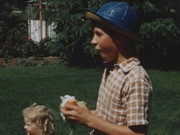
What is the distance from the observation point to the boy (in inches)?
111

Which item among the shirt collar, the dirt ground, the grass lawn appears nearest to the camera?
the shirt collar

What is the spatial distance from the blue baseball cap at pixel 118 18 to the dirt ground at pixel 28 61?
1608cm

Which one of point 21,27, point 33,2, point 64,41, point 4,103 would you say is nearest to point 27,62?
point 64,41

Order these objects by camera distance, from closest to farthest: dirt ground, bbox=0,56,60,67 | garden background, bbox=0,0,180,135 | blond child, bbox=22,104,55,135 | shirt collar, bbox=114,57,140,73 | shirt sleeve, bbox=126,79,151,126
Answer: shirt sleeve, bbox=126,79,151,126
shirt collar, bbox=114,57,140,73
blond child, bbox=22,104,55,135
garden background, bbox=0,0,180,135
dirt ground, bbox=0,56,60,67

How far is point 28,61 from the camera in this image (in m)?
19.4

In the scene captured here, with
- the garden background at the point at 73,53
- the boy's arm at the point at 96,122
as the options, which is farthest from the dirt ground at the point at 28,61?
the boy's arm at the point at 96,122

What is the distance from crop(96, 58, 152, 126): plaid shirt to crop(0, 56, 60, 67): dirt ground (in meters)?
16.1

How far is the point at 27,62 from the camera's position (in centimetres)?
1927

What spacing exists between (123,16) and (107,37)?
0.17 meters

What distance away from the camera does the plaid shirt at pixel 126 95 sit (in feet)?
9.21

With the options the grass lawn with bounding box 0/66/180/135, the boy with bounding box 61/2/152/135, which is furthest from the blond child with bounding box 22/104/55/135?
the grass lawn with bounding box 0/66/180/135

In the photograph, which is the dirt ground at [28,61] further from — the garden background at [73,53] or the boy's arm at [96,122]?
the boy's arm at [96,122]

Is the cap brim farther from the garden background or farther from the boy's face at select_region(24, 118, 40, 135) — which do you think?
the garden background

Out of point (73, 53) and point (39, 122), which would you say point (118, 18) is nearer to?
point (39, 122)
